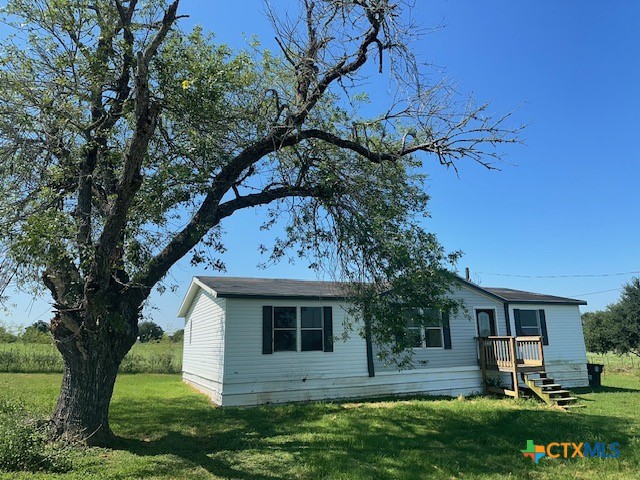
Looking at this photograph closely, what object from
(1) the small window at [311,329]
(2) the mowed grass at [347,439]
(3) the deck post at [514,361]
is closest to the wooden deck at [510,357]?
(3) the deck post at [514,361]

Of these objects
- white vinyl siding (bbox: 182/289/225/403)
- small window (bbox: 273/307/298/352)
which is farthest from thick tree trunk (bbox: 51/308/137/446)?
small window (bbox: 273/307/298/352)

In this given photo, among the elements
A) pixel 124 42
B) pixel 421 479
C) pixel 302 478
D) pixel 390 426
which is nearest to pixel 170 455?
pixel 302 478

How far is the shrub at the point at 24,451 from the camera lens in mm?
5449

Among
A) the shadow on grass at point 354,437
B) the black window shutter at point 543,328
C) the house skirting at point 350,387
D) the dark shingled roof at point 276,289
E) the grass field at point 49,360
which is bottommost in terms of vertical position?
the shadow on grass at point 354,437

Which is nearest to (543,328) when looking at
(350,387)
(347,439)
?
(350,387)

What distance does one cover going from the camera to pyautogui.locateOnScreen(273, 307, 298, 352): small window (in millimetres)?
12953

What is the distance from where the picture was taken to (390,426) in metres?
9.26

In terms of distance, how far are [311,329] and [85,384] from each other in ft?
24.2

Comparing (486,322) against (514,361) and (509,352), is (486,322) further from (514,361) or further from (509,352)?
(514,361)

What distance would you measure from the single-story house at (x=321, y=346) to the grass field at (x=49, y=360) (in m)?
4.90

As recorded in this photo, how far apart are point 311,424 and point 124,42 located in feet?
27.3

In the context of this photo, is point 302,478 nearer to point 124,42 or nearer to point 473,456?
point 473,456

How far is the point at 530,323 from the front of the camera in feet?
56.3

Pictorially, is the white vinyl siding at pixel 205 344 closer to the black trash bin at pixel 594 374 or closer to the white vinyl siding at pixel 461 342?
the white vinyl siding at pixel 461 342
